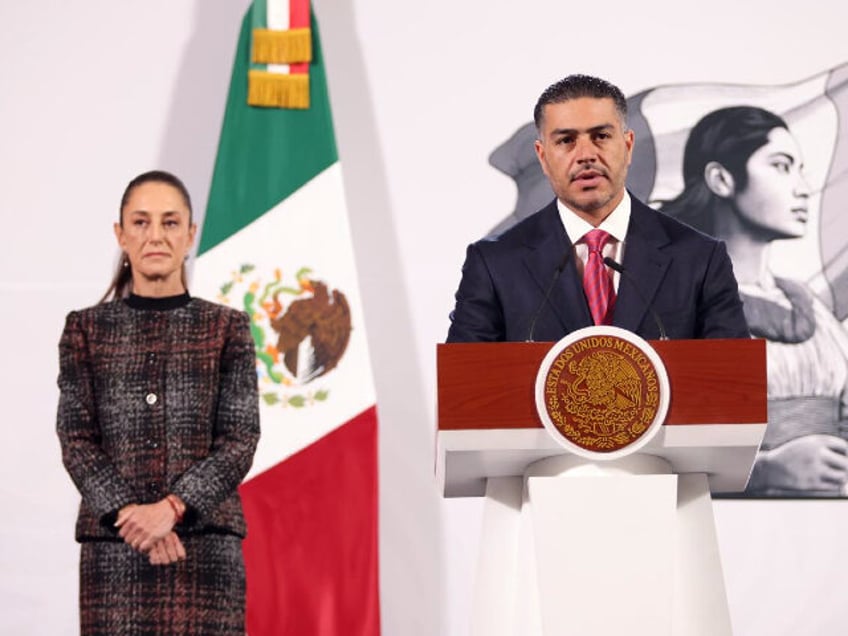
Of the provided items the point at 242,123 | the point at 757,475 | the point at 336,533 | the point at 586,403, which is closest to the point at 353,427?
the point at 336,533

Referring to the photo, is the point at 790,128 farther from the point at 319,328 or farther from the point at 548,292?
the point at 548,292

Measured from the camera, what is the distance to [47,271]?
4.45m

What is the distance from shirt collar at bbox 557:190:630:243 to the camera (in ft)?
8.18

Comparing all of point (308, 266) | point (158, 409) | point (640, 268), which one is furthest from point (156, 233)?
point (640, 268)

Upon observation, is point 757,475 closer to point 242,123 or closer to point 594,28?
point 594,28

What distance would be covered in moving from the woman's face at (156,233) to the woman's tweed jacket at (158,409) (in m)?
0.07

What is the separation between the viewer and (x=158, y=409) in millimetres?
2934

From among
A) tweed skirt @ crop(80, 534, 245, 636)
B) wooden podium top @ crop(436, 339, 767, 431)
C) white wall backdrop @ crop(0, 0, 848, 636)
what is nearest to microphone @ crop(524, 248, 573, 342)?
wooden podium top @ crop(436, 339, 767, 431)

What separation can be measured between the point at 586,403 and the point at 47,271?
2897 mm

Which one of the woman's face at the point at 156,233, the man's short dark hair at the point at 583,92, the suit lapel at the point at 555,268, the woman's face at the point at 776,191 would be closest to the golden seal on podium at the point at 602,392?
the suit lapel at the point at 555,268

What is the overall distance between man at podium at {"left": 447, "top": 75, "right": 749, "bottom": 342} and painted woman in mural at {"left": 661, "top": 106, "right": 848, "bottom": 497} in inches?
77.1

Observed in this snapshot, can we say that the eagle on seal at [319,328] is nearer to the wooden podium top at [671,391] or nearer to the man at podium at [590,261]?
the man at podium at [590,261]

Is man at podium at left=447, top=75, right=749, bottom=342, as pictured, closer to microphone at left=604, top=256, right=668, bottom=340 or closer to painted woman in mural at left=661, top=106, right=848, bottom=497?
microphone at left=604, top=256, right=668, bottom=340

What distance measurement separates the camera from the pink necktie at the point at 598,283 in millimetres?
2396
